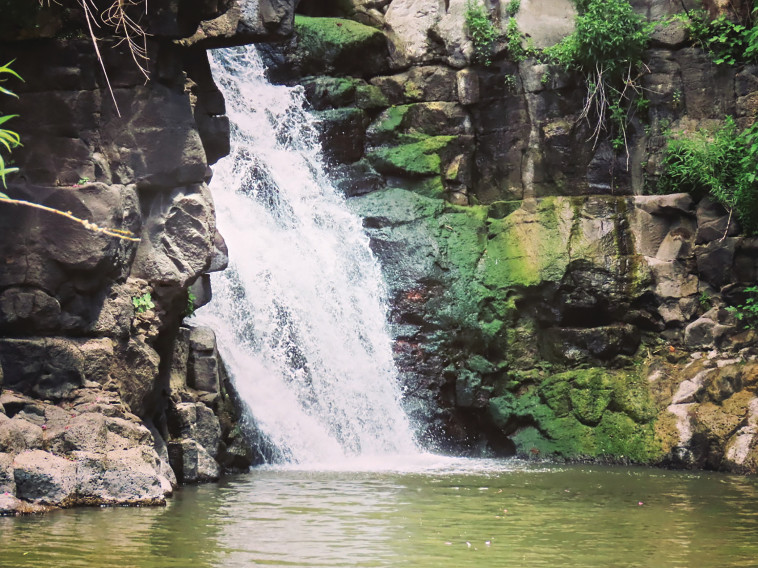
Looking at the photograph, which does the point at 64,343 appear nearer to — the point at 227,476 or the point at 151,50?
the point at 227,476

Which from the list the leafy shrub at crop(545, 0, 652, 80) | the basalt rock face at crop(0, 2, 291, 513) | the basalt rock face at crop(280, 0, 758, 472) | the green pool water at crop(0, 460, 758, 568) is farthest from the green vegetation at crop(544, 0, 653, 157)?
the green pool water at crop(0, 460, 758, 568)

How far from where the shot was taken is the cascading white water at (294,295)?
13156mm

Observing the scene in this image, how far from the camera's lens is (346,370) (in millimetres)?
14359

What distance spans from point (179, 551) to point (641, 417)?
32.9 ft

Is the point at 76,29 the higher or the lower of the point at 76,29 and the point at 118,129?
the higher

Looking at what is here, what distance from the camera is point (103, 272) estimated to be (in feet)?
31.9

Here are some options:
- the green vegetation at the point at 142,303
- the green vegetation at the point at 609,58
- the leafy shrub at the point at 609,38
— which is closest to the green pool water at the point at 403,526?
the green vegetation at the point at 142,303

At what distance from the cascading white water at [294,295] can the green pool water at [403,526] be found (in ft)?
7.85

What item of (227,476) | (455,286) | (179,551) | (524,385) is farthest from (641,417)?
(179,551)

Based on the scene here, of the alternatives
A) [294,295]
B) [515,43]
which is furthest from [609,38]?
[294,295]

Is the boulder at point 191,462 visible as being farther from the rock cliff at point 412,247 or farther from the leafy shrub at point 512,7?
the leafy shrub at point 512,7

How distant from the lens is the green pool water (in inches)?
241

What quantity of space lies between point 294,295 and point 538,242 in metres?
4.33

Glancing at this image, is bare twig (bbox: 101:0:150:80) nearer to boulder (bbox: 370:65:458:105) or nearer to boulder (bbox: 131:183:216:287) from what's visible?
boulder (bbox: 131:183:216:287)
